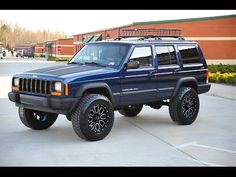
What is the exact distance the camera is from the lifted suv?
762 centimetres

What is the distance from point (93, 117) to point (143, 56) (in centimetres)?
200

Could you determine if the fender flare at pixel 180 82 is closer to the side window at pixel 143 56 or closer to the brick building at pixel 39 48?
the side window at pixel 143 56

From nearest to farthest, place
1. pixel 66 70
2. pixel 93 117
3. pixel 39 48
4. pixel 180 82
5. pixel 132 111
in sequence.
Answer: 1. pixel 93 117
2. pixel 66 70
3. pixel 180 82
4. pixel 132 111
5. pixel 39 48

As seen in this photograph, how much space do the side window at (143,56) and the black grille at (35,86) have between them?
78.9 inches

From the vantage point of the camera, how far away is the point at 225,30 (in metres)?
33.8

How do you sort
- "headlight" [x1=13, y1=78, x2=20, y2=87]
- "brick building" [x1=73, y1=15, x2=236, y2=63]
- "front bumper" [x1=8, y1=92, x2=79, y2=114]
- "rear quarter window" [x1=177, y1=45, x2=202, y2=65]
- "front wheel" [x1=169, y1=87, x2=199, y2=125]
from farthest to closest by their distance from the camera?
"brick building" [x1=73, y1=15, x2=236, y2=63]
"rear quarter window" [x1=177, y1=45, x2=202, y2=65]
"front wheel" [x1=169, y1=87, x2=199, y2=125]
"headlight" [x1=13, y1=78, x2=20, y2=87]
"front bumper" [x1=8, y1=92, x2=79, y2=114]

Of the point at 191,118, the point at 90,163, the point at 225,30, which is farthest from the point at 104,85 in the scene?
the point at 225,30

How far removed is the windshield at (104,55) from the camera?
8.53 metres

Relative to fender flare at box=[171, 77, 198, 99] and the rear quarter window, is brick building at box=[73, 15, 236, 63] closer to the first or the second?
the rear quarter window

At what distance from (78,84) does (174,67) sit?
2894 millimetres

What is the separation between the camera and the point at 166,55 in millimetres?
9531

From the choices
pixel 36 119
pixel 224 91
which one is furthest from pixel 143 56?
pixel 224 91

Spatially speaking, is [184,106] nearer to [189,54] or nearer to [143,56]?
[189,54]

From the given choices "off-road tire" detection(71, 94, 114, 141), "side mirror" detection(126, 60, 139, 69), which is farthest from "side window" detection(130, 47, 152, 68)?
"off-road tire" detection(71, 94, 114, 141)
